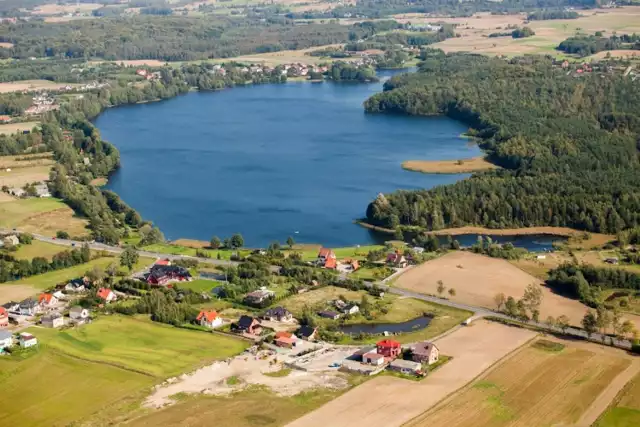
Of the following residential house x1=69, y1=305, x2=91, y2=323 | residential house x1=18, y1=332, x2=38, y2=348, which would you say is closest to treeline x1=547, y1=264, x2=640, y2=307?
residential house x1=69, y1=305, x2=91, y2=323

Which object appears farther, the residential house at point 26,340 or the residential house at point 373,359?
the residential house at point 26,340

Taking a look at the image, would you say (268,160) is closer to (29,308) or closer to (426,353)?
(29,308)

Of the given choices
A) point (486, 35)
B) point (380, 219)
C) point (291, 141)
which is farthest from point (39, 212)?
point (486, 35)

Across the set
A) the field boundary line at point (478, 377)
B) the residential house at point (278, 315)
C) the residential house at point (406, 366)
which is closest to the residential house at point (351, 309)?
the residential house at point (278, 315)

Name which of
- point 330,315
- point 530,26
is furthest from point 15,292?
point 530,26

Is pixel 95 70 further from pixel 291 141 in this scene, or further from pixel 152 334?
pixel 152 334

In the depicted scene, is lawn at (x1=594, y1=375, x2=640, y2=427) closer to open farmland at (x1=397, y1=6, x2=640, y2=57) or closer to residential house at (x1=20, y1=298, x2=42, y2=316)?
residential house at (x1=20, y1=298, x2=42, y2=316)

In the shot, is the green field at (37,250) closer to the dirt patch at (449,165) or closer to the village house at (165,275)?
the village house at (165,275)
